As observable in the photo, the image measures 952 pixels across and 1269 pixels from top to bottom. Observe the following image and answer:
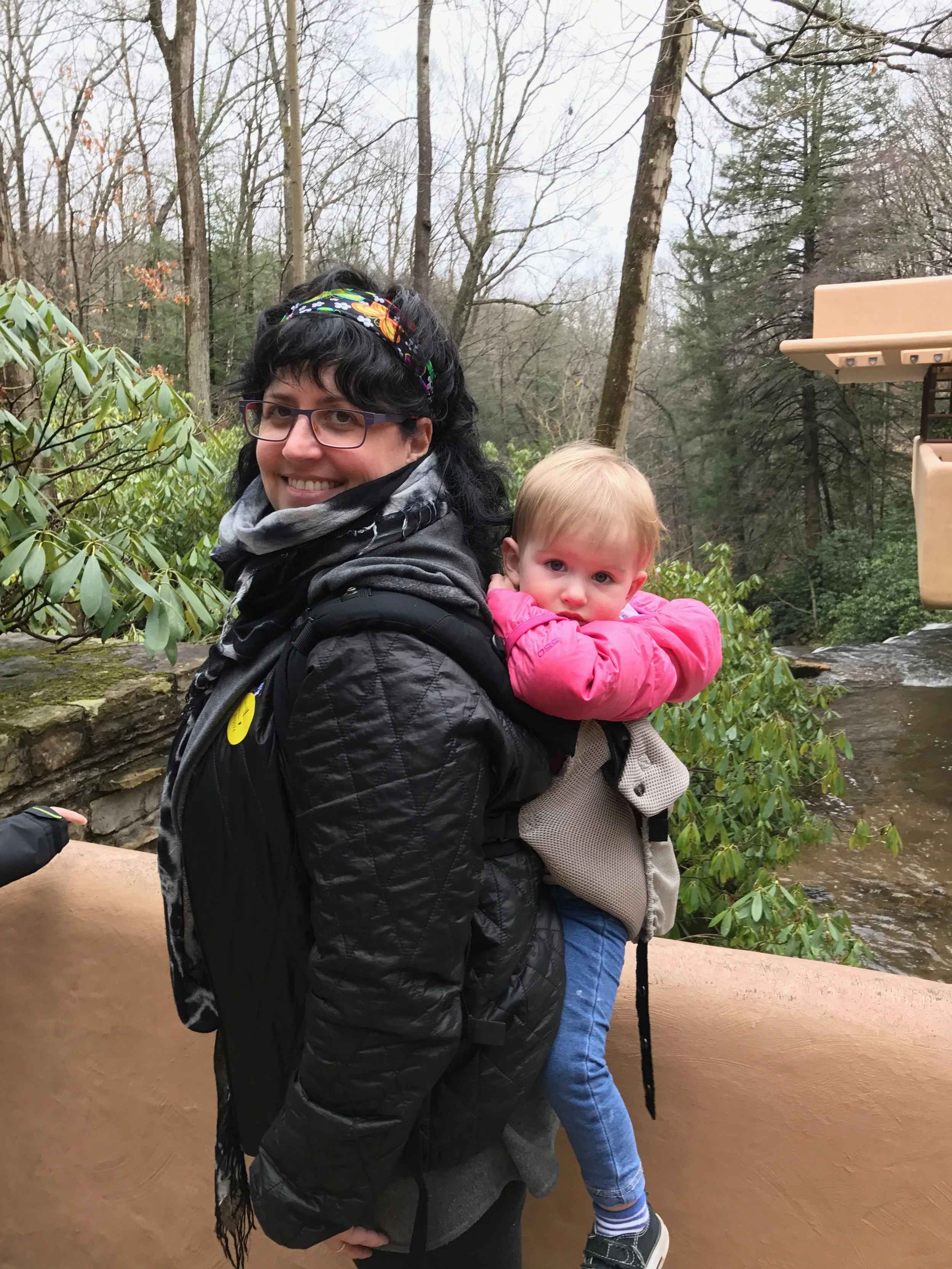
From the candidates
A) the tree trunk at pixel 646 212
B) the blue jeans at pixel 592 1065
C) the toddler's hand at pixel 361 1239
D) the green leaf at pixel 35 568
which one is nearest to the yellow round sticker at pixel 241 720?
the blue jeans at pixel 592 1065

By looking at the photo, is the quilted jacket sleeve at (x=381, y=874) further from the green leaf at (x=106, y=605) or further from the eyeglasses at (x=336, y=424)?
the green leaf at (x=106, y=605)

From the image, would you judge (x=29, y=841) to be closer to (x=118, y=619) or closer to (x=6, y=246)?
(x=118, y=619)

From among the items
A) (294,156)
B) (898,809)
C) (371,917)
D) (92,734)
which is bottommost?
(898,809)

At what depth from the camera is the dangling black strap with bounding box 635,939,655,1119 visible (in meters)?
1.35

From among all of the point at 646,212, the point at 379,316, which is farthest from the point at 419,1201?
the point at 646,212

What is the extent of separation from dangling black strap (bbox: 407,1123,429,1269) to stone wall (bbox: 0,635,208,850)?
197cm

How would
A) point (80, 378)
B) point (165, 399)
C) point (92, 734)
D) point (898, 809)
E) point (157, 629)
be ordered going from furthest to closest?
point (898, 809), point (92, 734), point (165, 399), point (80, 378), point (157, 629)

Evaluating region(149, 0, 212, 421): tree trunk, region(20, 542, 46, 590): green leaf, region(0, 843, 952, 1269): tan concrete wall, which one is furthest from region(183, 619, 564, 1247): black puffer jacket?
region(149, 0, 212, 421): tree trunk

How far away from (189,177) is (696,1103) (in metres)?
14.1

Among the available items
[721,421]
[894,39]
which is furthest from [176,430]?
[721,421]

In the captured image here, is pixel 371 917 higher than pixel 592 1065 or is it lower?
higher

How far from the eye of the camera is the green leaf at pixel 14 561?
225 centimetres

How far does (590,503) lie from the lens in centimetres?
123

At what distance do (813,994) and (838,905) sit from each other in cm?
678
